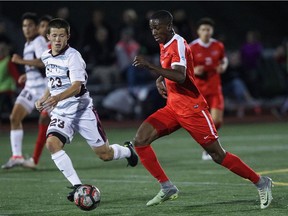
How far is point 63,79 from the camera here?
10.2 metres

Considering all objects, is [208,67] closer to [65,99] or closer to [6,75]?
[65,99]

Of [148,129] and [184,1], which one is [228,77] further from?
[148,129]

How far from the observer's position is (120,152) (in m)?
11.2

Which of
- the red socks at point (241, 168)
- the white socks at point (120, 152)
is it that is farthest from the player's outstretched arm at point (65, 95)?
the red socks at point (241, 168)

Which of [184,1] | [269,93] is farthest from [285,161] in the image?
[184,1]

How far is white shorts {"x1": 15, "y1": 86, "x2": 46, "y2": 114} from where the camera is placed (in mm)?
13922

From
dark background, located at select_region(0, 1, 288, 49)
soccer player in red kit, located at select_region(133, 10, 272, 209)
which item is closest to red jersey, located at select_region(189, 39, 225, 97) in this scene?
soccer player in red kit, located at select_region(133, 10, 272, 209)

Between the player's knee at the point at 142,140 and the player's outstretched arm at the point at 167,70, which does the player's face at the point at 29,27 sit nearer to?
the player's knee at the point at 142,140

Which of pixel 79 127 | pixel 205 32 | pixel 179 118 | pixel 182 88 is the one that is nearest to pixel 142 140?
pixel 179 118

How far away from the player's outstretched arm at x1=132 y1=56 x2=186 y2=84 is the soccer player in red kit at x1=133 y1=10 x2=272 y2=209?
0.04 ft

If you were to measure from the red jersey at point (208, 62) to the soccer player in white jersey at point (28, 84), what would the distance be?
8.92 ft

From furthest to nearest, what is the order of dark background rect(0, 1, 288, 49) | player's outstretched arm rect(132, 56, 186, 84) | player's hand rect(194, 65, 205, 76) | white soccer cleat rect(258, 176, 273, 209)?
dark background rect(0, 1, 288, 49)
player's hand rect(194, 65, 205, 76)
white soccer cleat rect(258, 176, 273, 209)
player's outstretched arm rect(132, 56, 186, 84)

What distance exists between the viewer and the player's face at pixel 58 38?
32.8 feet

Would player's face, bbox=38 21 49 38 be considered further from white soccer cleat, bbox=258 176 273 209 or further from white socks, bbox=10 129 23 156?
white soccer cleat, bbox=258 176 273 209
